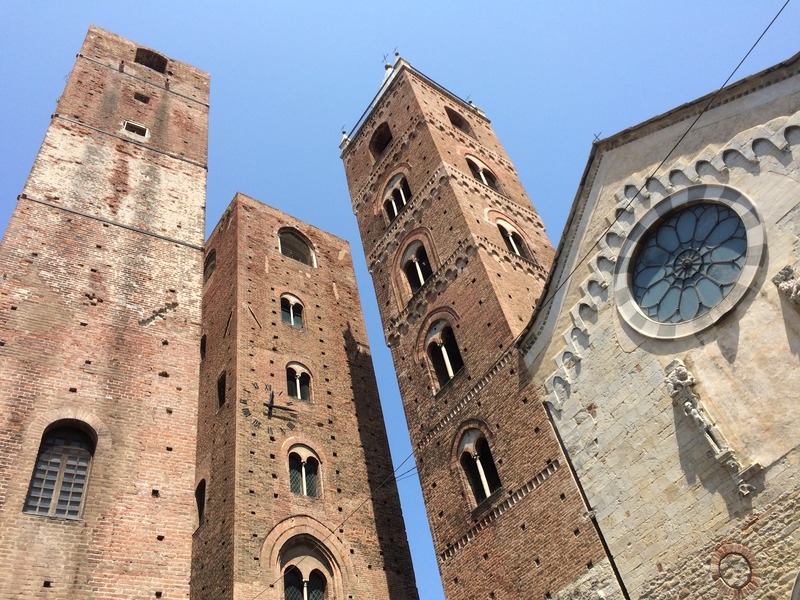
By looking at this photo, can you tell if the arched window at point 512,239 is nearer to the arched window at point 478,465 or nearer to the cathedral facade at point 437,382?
the cathedral facade at point 437,382

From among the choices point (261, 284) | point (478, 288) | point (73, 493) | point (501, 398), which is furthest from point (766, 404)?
point (261, 284)

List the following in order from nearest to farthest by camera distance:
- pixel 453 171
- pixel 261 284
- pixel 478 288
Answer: pixel 478 288
pixel 453 171
pixel 261 284

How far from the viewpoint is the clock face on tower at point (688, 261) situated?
9.60 meters

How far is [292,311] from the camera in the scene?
762 inches

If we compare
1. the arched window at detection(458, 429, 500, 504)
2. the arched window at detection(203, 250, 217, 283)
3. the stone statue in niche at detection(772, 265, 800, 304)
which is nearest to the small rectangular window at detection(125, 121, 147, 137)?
the arched window at detection(203, 250, 217, 283)

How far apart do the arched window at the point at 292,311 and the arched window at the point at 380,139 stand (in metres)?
5.57

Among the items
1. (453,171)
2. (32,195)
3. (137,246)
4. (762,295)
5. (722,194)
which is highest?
(453,171)

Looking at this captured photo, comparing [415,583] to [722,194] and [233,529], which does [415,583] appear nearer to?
[233,529]

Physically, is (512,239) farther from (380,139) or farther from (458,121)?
(380,139)

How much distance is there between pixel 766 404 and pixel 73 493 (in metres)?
8.49

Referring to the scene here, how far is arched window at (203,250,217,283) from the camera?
2140 centimetres

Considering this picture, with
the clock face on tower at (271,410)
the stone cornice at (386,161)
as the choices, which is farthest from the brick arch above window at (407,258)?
the clock face on tower at (271,410)

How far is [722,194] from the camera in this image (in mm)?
10180

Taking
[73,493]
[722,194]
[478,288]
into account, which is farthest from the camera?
[478,288]
